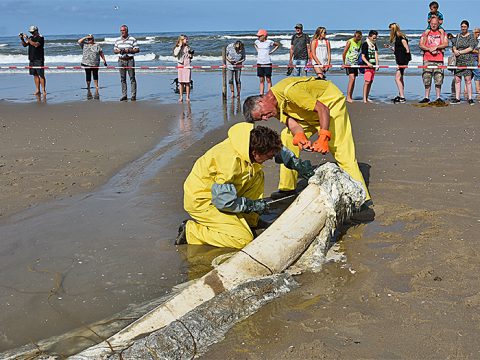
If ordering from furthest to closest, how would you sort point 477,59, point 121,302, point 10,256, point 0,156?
point 477,59 → point 0,156 → point 10,256 → point 121,302

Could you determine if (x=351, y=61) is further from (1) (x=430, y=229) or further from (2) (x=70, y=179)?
(1) (x=430, y=229)

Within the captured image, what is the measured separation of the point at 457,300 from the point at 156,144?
6622 mm

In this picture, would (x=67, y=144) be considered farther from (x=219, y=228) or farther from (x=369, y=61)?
(x=369, y=61)

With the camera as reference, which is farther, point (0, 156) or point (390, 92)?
point (390, 92)

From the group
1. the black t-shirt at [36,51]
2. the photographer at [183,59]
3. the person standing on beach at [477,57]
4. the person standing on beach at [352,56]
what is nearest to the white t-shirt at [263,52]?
the photographer at [183,59]

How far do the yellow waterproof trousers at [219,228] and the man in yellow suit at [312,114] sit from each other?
23.0 inches

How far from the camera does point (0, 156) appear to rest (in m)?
8.92

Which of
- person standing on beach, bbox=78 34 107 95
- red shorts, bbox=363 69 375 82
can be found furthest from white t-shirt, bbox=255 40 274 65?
person standing on beach, bbox=78 34 107 95

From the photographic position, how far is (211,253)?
17.1 ft

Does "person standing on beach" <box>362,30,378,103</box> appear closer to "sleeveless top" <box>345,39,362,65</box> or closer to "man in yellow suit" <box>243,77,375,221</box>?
"sleeveless top" <box>345,39,362,65</box>

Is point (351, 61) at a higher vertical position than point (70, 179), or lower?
higher

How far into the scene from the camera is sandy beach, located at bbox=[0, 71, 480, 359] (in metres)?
3.67

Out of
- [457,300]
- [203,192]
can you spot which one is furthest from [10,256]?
[457,300]

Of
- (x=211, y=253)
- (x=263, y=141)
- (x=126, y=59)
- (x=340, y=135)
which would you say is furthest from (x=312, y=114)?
(x=126, y=59)
